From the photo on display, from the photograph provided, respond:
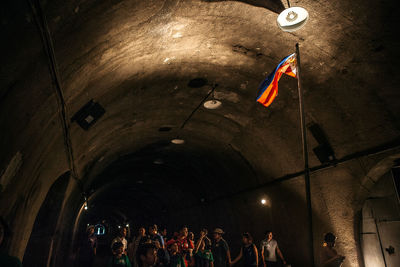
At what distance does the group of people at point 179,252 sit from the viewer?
6215mm

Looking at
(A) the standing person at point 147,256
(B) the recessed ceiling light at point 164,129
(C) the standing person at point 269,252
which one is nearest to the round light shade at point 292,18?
(A) the standing person at point 147,256

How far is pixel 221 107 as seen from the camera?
29.9 ft

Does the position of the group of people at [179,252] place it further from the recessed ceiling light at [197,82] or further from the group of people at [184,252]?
the recessed ceiling light at [197,82]

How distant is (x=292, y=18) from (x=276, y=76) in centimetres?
153

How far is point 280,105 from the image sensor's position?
8.10m

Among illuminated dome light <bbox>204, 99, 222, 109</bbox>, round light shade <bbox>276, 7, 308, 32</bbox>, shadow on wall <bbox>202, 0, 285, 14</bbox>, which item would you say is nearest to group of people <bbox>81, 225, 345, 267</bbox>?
illuminated dome light <bbox>204, 99, 222, 109</bbox>

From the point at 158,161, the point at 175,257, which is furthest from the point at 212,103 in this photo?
the point at 158,161

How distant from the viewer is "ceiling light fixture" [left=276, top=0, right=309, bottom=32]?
4535 mm

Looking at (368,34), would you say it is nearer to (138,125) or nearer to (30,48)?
(30,48)

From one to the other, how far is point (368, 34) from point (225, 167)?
9.03 metres

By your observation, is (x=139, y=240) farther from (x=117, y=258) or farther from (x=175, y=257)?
(x=117, y=258)

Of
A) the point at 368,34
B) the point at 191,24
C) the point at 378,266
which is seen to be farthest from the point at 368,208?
the point at 191,24

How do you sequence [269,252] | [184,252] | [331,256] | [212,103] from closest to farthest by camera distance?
[331,256]
[212,103]
[184,252]
[269,252]

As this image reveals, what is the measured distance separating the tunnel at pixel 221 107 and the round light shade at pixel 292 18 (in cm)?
21
